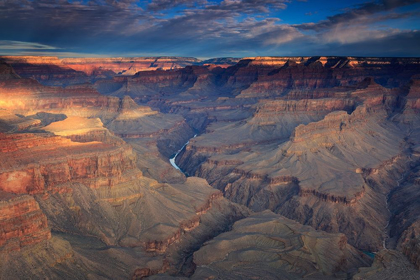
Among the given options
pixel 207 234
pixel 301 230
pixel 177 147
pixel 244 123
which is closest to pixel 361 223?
pixel 301 230

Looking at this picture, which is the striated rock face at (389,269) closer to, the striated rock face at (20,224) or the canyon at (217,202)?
the canyon at (217,202)

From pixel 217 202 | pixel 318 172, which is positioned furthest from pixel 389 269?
pixel 318 172

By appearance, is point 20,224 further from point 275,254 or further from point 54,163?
point 275,254

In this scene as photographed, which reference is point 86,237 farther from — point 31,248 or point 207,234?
point 207,234

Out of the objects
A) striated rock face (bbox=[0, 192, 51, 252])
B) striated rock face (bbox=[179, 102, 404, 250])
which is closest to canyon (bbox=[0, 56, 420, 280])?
striated rock face (bbox=[0, 192, 51, 252])

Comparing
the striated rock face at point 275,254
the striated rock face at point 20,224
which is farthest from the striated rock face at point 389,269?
the striated rock face at point 20,224

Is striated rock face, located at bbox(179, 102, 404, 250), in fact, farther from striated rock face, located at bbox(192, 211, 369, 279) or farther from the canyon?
striated rock face, located at bbox(192, 211, 369, 279)
